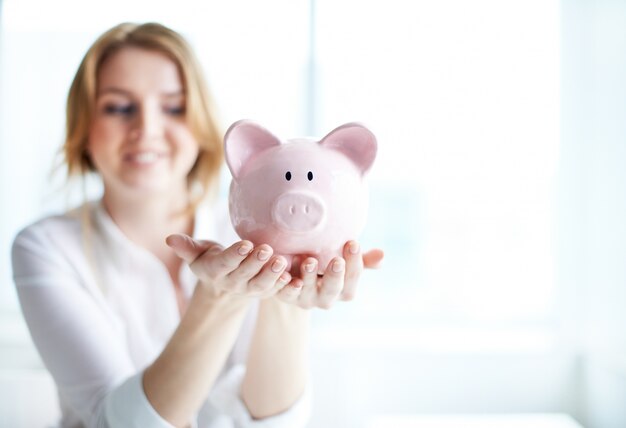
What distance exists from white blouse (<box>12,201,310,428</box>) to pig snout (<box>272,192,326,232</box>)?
0.98ft

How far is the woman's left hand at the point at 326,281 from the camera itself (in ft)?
1.90

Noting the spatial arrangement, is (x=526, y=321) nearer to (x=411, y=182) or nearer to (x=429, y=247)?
(x=429, y=247)

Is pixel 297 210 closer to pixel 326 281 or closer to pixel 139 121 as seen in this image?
pixel 326 281

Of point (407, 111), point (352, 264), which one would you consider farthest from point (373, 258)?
point (407, 111)

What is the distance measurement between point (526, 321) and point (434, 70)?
26.4 inches

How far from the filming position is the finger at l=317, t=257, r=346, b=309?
1.89 ft

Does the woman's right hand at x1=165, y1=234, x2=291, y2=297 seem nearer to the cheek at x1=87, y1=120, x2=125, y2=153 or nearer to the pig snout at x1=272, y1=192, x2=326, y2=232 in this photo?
the pig snout at x1=272, y1=192, x2=326, y2=232

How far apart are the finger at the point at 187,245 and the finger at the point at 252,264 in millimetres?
52

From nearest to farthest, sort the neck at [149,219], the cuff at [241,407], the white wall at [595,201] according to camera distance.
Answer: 1. the cuff at [241,407]
2. the neck at [149,219]
3. the white wall at [595,201]

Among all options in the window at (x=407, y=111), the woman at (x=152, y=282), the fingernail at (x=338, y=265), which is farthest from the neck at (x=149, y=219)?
the fingernail at (x=338, y=265)


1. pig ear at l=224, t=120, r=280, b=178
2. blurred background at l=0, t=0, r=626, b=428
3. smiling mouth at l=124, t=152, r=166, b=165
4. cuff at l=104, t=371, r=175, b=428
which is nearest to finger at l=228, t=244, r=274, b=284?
pig ear at l=224, t=120, r=280, b=178

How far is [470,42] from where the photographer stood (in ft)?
4.58

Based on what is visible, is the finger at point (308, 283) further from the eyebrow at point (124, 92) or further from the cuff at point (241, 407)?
the eyebrow at point (124, 92)

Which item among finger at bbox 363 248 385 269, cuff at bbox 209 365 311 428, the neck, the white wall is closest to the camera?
finger at bbox 363 248 385 269
